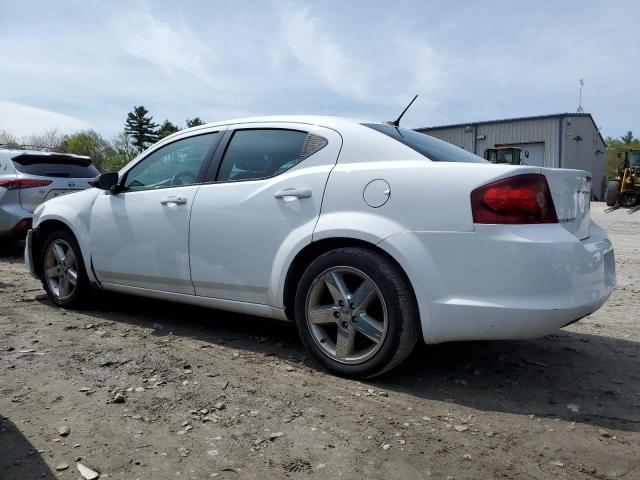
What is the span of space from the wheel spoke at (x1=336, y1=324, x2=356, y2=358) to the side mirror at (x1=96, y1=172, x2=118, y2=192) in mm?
2379

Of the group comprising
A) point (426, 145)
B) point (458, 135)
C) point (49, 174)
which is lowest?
point (49, 174)

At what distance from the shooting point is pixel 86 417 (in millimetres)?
2697

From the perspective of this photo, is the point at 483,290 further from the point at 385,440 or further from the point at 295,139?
the point at 295,139

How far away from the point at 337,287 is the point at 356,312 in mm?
183

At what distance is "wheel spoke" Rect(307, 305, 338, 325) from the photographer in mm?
3232

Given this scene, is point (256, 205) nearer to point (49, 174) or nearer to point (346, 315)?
point (346, 315)

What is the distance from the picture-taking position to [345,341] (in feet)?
10.5

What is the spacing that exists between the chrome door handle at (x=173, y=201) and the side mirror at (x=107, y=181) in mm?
635

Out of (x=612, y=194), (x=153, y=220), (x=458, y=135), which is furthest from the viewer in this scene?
(x=458, y=135)

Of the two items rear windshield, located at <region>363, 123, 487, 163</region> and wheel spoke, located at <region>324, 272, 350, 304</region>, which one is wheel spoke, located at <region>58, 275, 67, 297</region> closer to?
wheel spoke, located at <region>324, 272, 350, 304</region>

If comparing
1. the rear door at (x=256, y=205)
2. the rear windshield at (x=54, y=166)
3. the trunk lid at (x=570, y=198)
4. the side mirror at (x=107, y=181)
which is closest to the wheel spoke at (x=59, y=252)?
the side mirror at (x=107, y=181)

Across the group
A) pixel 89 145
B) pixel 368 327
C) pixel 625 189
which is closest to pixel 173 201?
pixel 368 327

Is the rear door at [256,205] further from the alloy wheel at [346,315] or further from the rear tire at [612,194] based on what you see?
the rear tire at [612,194]

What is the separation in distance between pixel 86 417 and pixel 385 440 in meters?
1.45
